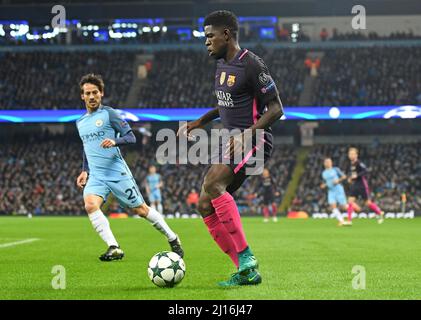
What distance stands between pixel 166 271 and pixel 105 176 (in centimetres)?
357

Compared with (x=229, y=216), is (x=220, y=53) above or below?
above

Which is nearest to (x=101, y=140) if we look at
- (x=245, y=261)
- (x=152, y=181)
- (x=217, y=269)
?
(x=217, y=269)

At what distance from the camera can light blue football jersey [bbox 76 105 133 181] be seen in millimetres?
10898

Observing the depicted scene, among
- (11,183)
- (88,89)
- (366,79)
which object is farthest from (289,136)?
(88,89)

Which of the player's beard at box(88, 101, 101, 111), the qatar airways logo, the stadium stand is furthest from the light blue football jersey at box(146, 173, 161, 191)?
the qatar airways logo

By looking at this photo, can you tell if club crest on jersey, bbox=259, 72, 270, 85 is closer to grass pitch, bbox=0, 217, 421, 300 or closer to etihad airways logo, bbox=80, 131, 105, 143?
grass pitch, bbox=0, 217, 421, 300

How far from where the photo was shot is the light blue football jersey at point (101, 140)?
35.8ft

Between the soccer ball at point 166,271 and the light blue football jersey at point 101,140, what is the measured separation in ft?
11.0

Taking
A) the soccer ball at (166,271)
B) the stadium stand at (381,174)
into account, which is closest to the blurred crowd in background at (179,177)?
the stadium stand at (381,174)

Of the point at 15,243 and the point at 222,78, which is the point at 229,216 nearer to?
the point at 222,78

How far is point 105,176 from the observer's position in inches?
431

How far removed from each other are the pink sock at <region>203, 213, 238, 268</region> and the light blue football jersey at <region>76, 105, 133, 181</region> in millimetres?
3462

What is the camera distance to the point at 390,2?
44094mm

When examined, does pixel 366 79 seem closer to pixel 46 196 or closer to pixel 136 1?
pixel 136 1
